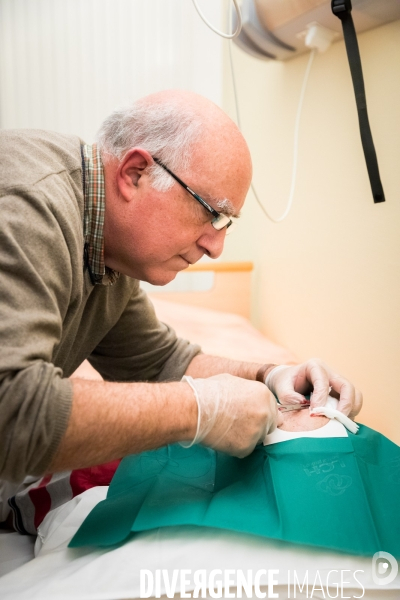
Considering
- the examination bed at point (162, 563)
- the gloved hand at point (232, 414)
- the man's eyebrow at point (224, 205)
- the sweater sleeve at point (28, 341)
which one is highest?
the man's eyebrow at point (224, 205)

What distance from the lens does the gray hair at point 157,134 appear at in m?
1.05

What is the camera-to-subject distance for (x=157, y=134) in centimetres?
107

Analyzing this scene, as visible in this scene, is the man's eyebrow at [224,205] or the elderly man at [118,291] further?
the man's eyebrow at [224,205]

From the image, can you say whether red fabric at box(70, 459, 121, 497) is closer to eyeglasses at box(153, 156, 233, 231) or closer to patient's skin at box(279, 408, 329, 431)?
patient's skin at box(279, 408, 329, 431)

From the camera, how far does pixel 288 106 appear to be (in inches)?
78.4

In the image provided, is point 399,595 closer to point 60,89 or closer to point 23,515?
point 23,515

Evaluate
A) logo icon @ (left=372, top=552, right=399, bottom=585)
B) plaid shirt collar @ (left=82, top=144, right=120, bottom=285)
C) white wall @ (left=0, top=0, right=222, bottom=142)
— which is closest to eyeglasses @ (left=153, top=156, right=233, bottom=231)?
plaid shirt collar @ (left=82, top=144, right=120, bottom=285)

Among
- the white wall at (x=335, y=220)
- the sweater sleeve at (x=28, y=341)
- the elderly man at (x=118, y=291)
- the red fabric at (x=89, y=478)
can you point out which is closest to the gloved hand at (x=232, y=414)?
the elderly man at (x=118, y=291)

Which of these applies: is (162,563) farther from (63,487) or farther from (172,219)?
(172,219)

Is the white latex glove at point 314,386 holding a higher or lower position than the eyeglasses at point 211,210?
lower

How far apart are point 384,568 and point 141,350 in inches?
31.7

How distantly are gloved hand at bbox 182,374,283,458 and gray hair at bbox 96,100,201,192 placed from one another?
40cm

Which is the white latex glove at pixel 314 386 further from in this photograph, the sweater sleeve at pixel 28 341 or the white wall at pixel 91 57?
the white wall at pixel 91 57

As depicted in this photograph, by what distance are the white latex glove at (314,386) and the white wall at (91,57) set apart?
193cm
